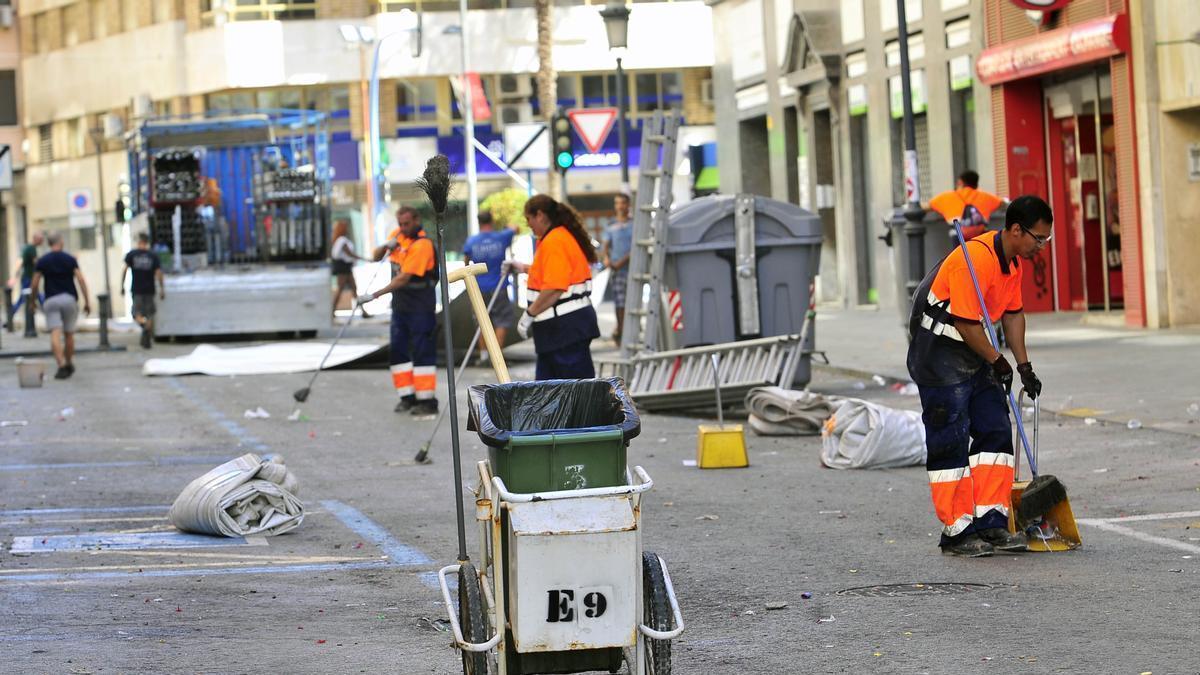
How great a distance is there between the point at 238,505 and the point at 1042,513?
3865 mm

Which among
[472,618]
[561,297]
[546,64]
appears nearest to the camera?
[472,618]

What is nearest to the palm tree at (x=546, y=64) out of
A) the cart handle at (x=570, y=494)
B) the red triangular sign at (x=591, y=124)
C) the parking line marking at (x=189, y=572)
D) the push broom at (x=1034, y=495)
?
the red triangular sign at (x=591, y=124)

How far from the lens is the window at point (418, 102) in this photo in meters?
55.1

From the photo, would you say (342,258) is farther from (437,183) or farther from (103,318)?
(437,183)

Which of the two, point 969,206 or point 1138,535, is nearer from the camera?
point 1138,535

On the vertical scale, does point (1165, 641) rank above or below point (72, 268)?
below

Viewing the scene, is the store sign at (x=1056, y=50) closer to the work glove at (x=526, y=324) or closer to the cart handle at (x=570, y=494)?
the work glove at (x=526, y=324)

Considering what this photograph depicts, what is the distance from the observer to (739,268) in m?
16.1

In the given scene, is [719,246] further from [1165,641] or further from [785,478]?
[1165,641]

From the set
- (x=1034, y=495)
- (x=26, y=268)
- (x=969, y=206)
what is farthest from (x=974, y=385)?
(x=26, y=268)

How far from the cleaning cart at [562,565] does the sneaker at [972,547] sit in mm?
2635

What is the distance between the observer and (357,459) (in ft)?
42.2

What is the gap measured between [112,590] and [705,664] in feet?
9.30

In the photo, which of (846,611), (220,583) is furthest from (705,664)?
(220,583)
